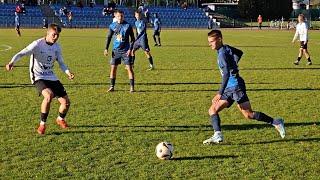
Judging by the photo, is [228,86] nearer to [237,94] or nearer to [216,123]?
[237,94]

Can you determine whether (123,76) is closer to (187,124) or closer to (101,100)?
(101,100)

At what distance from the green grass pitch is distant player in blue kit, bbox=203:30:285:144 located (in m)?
0.30

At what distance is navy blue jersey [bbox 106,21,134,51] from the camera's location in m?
12.5

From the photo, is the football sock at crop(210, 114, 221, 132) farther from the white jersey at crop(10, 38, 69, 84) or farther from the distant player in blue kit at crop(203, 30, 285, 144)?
the white jersey at crop(10, 38, 69, 84)

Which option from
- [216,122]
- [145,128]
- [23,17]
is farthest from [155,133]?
[23,17]

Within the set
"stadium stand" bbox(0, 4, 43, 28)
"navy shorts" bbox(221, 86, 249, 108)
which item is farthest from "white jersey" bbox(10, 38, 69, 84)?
"stadium stand" bbox(0, 4, 43, 28)

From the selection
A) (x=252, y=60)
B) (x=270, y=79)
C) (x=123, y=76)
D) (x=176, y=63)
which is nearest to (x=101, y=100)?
(x=123, y=76)

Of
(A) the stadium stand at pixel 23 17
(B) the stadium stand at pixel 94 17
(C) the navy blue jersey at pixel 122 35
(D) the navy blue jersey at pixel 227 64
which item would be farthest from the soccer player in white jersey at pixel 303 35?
(A) the stadium stand at pixel 23 17

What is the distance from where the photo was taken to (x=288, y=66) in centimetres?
1958

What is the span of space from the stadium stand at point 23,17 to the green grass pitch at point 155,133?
46.1 metres

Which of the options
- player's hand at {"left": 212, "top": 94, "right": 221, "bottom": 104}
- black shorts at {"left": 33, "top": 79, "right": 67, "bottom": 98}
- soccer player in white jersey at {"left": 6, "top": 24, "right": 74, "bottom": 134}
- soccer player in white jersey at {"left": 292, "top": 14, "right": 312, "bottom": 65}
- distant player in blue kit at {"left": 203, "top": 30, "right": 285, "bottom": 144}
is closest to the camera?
distant player in blue kit at {"left": 203, "top": 30, "right": 285, "bottom": 144}

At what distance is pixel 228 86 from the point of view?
7777 millimetres

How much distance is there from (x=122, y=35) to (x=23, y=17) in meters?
51.0

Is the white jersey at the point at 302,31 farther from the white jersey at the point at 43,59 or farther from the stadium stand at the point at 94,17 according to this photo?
the stadium stand at the point at 94,17
